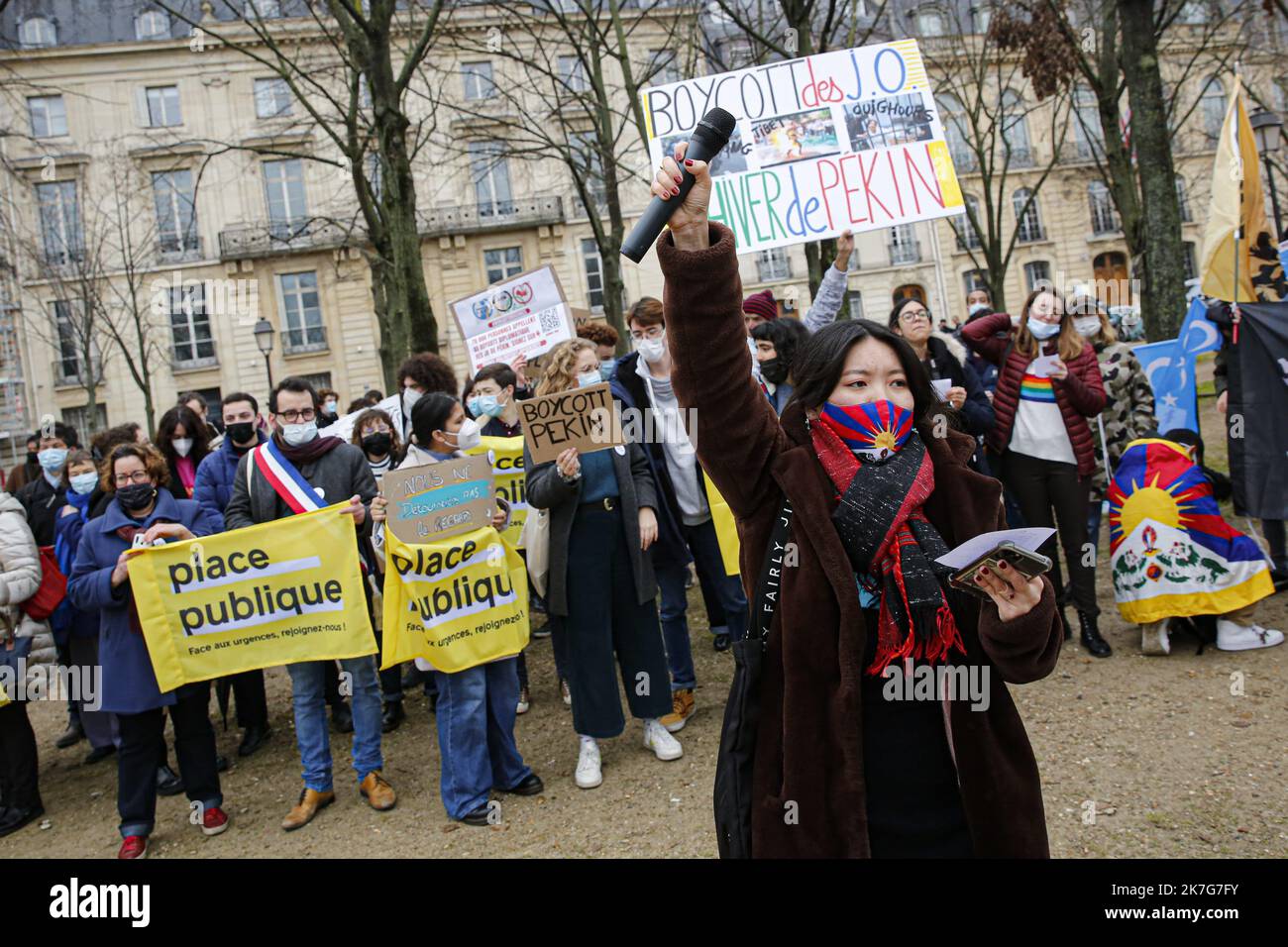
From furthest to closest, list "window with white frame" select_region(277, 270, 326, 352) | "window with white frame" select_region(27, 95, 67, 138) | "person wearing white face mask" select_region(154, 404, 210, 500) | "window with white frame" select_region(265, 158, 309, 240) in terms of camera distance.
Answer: "window with white frame" select_region(277, 270, 326, 352) → "window with white frame" select_region(265, 158, 309, 240) → "window with white frame" select_region(27, 95, 67, 138) → "person wearing white face mask" select_region(154, 404, 210, 500)

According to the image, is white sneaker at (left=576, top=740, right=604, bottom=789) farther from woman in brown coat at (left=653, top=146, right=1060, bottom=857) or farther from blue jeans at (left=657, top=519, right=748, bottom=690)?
woman in brown coat at (left=653, top=146, right=1060, bottom=857)

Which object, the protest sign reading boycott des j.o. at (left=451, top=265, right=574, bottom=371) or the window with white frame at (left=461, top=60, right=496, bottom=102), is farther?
the window with white frame at (left=461, top=60, right=496, bottom=102)

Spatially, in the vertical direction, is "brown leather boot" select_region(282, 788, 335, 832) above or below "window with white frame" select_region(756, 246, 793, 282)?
below

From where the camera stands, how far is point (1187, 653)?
560 centimetres

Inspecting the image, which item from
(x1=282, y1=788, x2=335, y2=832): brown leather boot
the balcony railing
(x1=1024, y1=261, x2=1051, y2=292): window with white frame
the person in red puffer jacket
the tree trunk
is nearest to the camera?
(x1=282, y1=788, x2=335, y2=832): brown leather boot

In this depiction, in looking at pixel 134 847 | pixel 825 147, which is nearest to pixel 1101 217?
pixel 825 147

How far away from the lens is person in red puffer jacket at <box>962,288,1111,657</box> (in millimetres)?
5707

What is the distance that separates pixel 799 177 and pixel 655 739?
3.54 meters

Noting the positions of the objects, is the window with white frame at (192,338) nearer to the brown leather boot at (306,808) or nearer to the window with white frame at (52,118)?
the window with white frame at (52,118)

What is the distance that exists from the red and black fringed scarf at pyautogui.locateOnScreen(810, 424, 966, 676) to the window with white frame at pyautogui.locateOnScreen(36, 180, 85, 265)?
1058 inches

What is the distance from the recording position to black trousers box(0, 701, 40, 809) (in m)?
5.57

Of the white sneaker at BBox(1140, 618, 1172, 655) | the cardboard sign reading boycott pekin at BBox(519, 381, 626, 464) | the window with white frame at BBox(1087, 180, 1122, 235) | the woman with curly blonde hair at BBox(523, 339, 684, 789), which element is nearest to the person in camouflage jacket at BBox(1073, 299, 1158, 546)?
the white sneaker at BBox(1140, 618, 1172, 655)

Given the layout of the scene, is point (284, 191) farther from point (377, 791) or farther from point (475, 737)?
point (475, 737)

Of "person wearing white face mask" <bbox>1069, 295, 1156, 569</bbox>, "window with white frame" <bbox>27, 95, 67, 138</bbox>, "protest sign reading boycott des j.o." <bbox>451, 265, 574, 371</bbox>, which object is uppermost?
"window with white frame" <bbox>27, 95, 67, 138</bbox>
